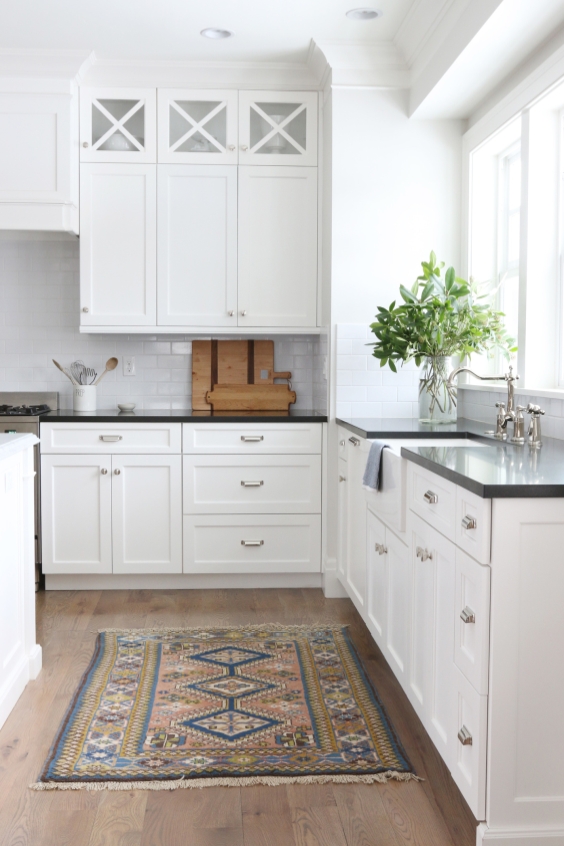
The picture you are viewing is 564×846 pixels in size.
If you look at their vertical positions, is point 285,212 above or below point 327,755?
above

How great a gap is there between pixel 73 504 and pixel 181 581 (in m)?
0.69

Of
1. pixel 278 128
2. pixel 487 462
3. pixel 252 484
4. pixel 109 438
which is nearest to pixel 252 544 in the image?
pixel 252 484

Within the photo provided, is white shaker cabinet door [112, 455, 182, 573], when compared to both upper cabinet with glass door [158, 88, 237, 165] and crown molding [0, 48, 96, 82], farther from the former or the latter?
crown molding [0, 48, 96, 82]

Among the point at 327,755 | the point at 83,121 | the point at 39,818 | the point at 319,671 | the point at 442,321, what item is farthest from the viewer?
the point at 83,121

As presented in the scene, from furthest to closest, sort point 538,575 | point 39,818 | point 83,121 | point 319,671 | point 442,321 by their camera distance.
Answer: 1. point 83,121
2. point 442,321
3. point 319,671
4. point 39,818
5. point 538,575

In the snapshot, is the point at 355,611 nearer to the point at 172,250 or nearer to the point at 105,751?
the point at 105,751

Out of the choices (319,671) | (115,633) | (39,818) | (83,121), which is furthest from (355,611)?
(83,121)

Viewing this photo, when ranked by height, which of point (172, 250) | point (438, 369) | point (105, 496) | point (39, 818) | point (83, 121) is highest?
point (83, 121)

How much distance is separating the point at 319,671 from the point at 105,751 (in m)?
0.90

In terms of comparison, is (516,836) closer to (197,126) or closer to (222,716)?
→ (222,716)

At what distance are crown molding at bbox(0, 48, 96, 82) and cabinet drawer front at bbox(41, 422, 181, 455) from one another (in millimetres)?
1765

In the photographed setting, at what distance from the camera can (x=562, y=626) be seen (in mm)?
1704

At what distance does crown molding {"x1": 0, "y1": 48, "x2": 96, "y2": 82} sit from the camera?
380cm

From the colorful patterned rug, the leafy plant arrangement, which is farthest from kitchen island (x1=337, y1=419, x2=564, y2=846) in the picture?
the leafy plant arrangement
